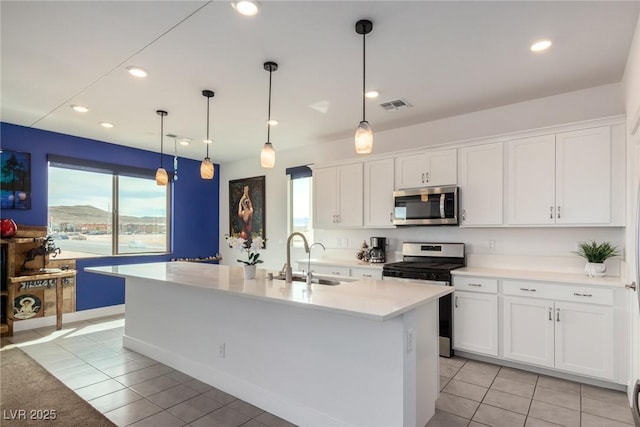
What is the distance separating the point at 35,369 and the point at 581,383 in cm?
499

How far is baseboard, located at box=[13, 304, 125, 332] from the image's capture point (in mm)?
4426

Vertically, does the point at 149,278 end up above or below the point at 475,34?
below

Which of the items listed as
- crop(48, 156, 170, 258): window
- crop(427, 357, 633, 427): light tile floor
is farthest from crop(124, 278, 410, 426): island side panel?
crop(48, 156, 170, 258): window

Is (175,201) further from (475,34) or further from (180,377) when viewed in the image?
(475,34)

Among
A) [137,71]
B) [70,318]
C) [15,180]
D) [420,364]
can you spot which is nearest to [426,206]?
[420,364]

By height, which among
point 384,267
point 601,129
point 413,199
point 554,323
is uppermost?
point 601,129

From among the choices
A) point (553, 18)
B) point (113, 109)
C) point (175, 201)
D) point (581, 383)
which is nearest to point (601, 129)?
point (553, 18)

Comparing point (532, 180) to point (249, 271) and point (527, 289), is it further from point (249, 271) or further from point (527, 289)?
point (249, 271)

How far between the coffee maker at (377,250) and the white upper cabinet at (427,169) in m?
0.79

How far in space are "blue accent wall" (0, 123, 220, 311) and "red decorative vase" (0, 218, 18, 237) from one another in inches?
12.1

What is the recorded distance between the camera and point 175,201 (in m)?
6.28

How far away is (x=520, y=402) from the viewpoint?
267 centimetres

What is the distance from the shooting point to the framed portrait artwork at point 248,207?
6.21m

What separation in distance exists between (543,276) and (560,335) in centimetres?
52
